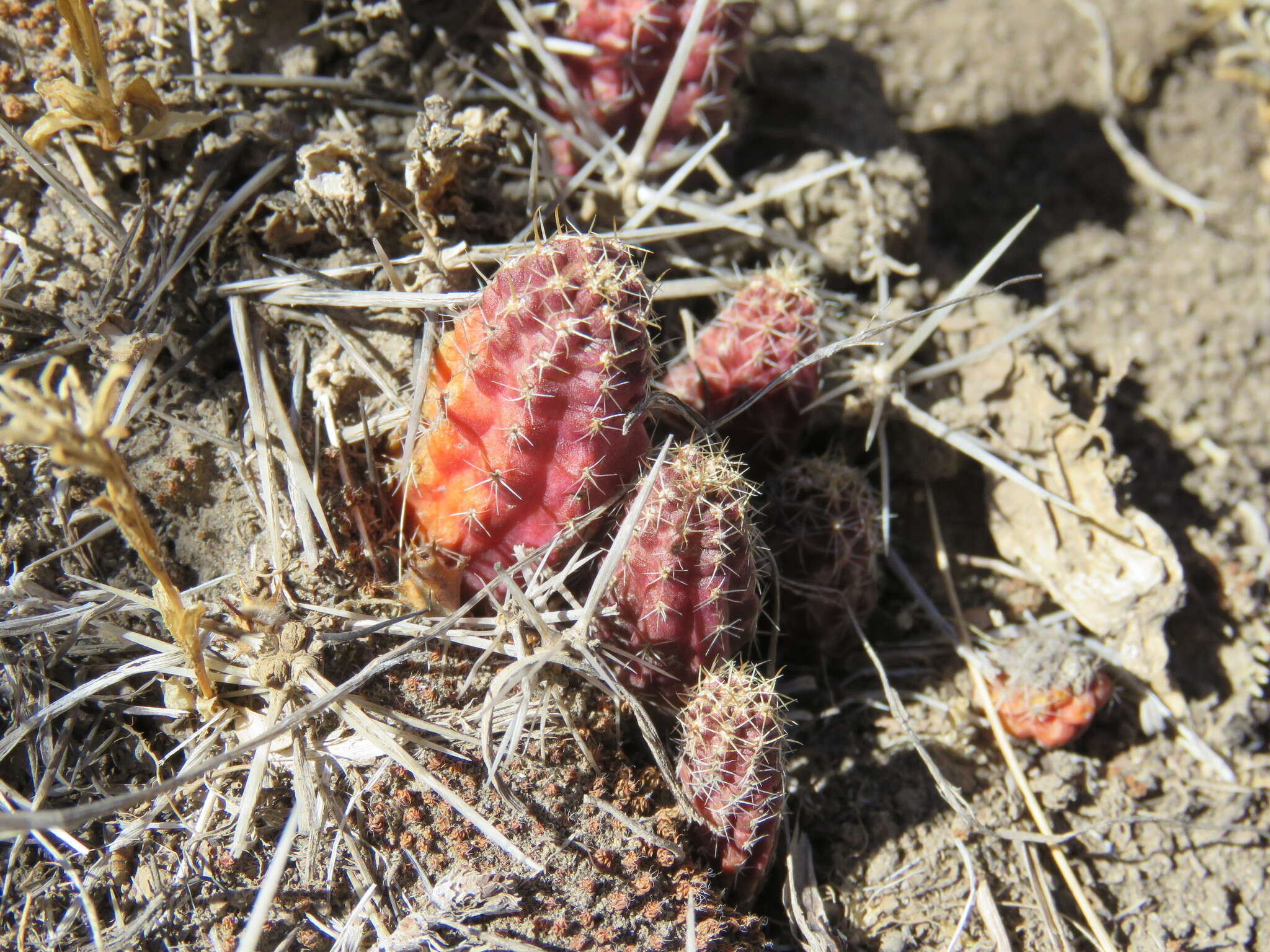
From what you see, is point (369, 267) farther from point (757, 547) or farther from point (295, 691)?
point (757, 547)

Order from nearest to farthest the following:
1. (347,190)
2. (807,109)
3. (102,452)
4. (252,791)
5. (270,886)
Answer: (102,452), (270,886), (252,791), (347,190), (807,109)

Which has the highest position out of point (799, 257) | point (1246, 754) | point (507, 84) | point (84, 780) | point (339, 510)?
point (507, 84)

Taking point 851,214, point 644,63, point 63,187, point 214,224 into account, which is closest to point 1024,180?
point 851,214

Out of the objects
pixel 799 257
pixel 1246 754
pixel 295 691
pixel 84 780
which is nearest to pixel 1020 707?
pixel 1246 754

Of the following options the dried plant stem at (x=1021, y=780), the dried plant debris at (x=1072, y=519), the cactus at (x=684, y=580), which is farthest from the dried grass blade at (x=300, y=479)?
the dried plant debris at (x=1072, y=519)

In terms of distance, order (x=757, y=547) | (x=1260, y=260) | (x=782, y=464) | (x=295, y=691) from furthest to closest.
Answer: (x=1260, y=260) → (x=782, y=464) → (x=757, y=547) → (x=295, y=691)

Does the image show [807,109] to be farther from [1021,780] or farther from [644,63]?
[1021,780]
